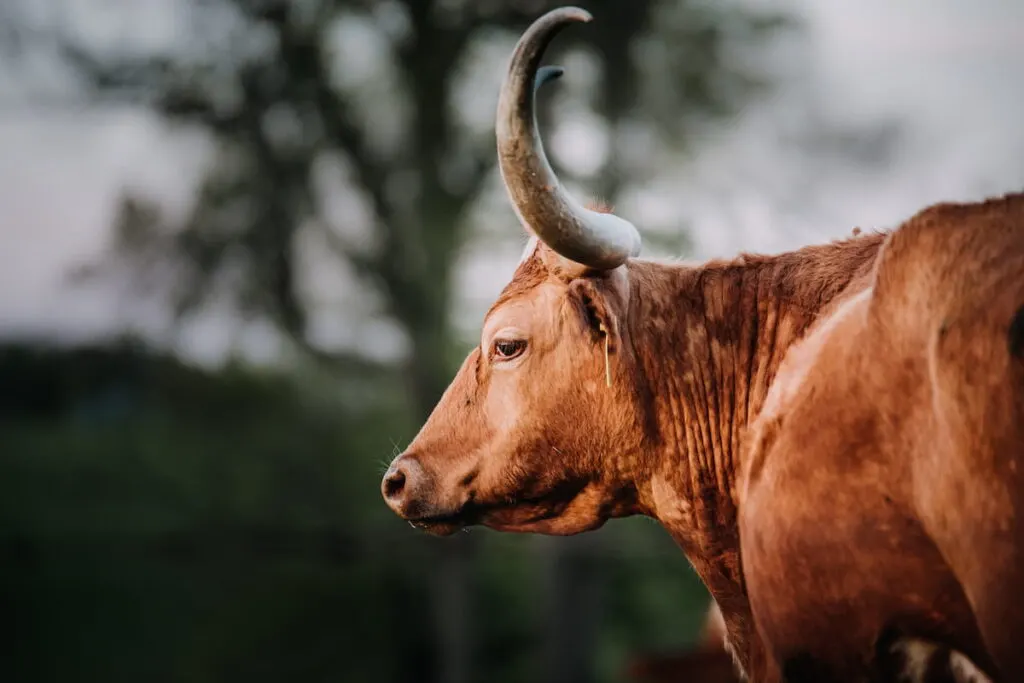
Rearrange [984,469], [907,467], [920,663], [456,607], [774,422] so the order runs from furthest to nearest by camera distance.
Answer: [456,607] → [774,422] → [920,663] → [907,467] → [984,469]

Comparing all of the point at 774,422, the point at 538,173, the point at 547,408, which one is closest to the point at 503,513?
the point at 547,408

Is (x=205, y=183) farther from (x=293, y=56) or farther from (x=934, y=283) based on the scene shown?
(x=934, y=283)

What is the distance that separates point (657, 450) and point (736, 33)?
1105 centimetres

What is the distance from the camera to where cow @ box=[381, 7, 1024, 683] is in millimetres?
2521

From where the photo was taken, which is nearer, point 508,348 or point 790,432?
point 790,432

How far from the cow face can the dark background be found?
31.8ft

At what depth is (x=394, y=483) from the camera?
3607 mm

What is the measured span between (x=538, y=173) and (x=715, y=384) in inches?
34.0

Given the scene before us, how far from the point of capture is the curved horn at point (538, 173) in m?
3.07

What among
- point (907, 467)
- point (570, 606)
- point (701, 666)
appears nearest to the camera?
point (907, 467)

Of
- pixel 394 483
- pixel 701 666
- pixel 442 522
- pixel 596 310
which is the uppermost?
pixel 596 310

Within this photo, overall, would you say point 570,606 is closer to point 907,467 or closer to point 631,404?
point 631,404

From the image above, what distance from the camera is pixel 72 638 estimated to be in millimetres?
15453

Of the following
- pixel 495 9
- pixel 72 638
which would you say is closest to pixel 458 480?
pixel 495 9
